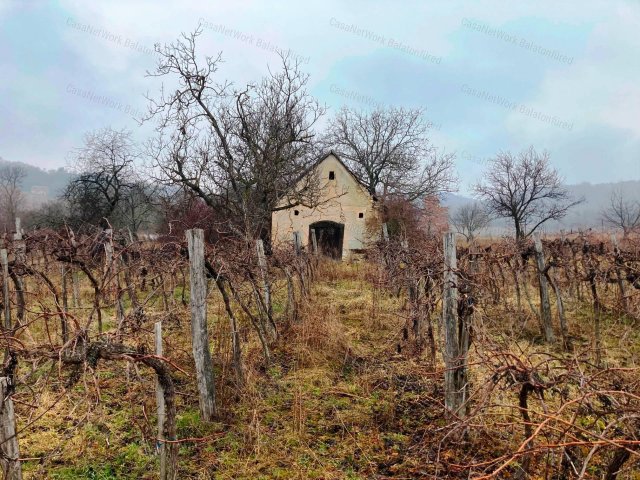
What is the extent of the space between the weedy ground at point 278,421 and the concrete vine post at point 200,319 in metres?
0.25

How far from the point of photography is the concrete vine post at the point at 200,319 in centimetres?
421

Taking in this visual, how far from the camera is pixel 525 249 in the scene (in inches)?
310

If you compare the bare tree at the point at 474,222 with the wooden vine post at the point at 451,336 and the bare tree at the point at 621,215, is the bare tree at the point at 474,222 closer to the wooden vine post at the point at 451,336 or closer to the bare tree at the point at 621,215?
the bare tree at the point at 621,215

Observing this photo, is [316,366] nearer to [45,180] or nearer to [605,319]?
[605,319]

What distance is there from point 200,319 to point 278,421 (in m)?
1.46

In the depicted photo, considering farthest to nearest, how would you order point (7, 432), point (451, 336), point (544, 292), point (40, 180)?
point (40, 180)
point (544, 292)
point (451, 336)
point (7, 432)

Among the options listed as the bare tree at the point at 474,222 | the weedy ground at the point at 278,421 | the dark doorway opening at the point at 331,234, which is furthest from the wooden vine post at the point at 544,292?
the dark doorway opening at the point at 331,234

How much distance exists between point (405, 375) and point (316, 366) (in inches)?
51.9

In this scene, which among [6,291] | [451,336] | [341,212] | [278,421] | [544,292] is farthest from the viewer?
[341,212]

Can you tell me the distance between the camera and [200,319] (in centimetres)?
422

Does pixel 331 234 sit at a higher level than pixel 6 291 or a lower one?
higher

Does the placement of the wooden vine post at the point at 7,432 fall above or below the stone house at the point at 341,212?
below

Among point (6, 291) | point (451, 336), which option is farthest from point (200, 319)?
point (6, 291)

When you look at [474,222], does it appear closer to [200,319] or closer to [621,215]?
[621,215]
